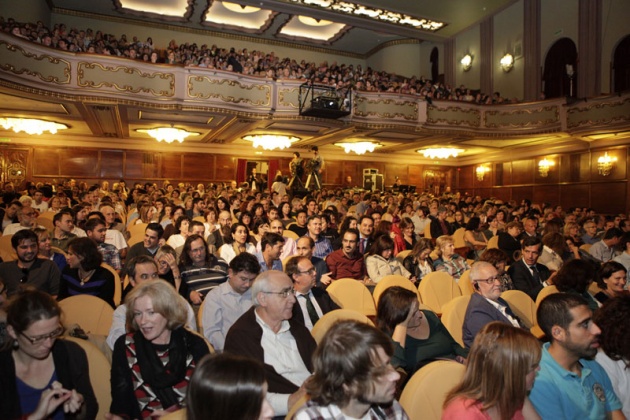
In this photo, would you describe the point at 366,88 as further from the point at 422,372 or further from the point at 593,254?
the point at 422,372

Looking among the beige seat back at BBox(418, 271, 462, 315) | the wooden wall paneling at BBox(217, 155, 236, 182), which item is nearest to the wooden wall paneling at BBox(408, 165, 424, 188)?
the wooden wall paneling at BBox(217, 155, 236, 182)

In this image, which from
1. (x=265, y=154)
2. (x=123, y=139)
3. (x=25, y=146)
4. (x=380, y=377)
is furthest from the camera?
(x=265, y=154)

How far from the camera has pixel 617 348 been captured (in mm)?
2264

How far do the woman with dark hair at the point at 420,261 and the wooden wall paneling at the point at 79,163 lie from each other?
13494 mm

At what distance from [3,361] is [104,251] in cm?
295

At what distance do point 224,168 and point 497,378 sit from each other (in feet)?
51.6

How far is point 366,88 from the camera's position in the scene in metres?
12.7

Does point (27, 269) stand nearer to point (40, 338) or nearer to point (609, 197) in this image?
point (40, 338)

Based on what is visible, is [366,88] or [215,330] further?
[366,88]

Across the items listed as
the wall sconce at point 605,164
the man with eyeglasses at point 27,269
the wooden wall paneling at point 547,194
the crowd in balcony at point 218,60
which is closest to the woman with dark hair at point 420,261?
the man with eyeglasses at point 27,269

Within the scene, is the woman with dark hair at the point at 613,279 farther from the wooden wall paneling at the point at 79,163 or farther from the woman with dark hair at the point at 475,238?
the wooden wall paneling at the point at 79,163

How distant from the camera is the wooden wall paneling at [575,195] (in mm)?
13914

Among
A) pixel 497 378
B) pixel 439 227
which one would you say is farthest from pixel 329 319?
pixel 439 227

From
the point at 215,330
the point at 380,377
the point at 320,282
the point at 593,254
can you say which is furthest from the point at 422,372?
the point at 593,254
